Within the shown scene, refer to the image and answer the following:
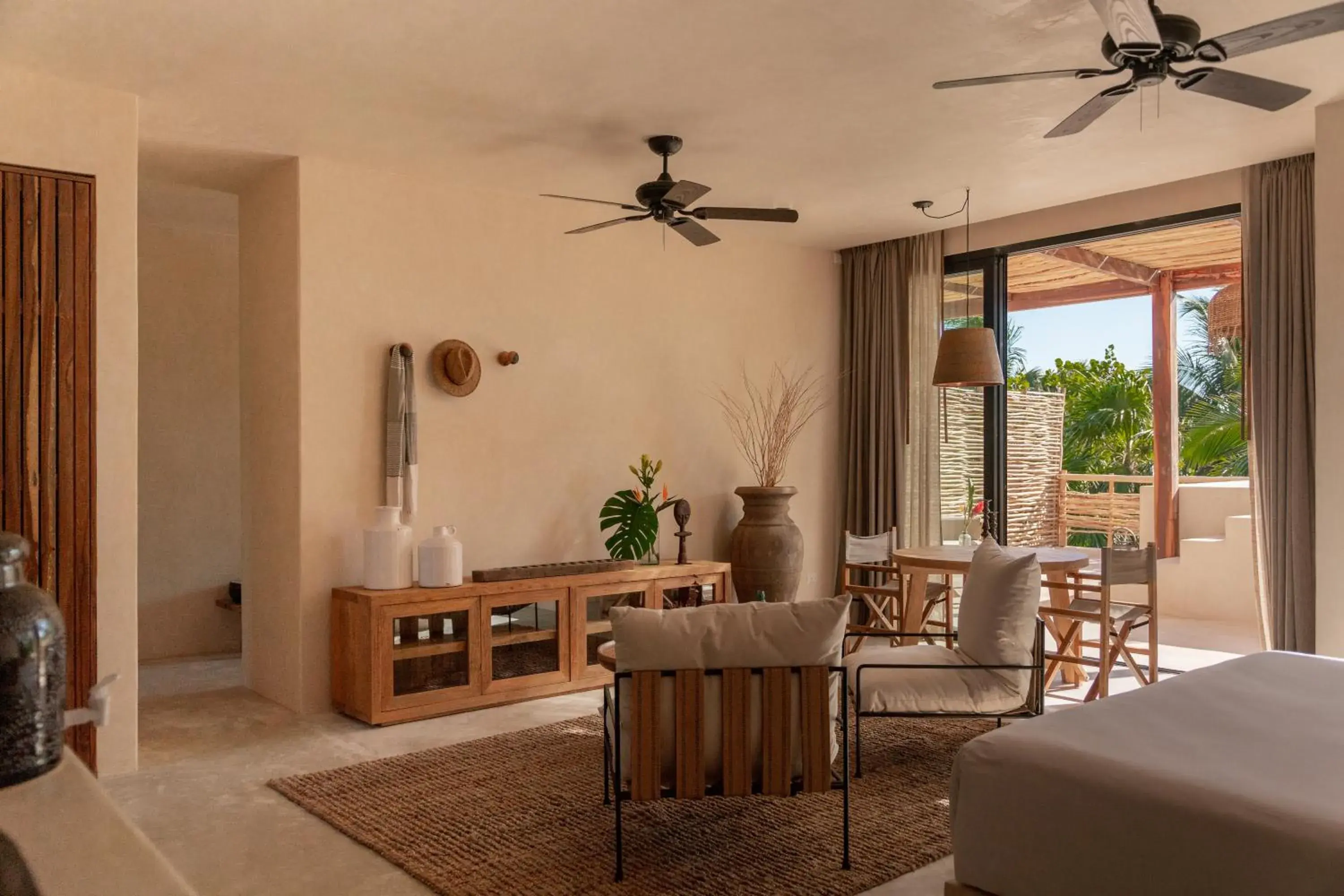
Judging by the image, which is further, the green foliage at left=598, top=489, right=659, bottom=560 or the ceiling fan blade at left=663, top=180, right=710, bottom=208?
the green foliage at left=598, top=489, right=659, bottom=560

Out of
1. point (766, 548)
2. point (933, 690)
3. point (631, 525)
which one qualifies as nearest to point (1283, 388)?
point (933, 690)

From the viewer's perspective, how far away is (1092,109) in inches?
135

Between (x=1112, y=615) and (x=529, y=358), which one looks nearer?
(x=1112, y=615)

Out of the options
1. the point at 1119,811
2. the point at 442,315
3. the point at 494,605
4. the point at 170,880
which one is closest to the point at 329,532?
the point at 494,605

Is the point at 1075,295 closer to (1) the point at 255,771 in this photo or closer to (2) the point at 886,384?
(2) the point at 886,384

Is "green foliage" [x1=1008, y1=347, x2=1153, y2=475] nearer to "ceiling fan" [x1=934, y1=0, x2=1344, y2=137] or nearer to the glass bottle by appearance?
"ceiling fan" [x1=934, y1=0, x2=1344, y2=137]

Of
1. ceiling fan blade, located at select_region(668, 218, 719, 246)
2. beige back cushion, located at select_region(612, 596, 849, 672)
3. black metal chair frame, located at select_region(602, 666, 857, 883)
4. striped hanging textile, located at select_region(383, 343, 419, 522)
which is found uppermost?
ceiling fan blade, located at select_region(668, 218, 719, 246)

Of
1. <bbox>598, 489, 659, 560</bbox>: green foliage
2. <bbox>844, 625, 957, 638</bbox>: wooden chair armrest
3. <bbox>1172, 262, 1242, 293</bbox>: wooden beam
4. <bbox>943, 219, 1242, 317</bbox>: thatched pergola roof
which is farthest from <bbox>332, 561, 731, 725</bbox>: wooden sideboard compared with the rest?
<bbox>1172, 262, 1242, 293</bbox>: wooden beam

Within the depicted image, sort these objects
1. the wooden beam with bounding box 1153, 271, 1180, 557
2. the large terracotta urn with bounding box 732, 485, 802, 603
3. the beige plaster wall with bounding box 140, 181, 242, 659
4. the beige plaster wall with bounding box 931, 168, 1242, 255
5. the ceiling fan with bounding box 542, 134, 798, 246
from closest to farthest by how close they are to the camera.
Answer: the ceiling fan with bounding box 542, 134, 798, 246, the beige plaster wall with bounding box 931, 168, 1242, 255, the large terracotta urn with bounding box 732, 485, 802, 603, the beige plaster wall with bounding box 140, 181, 242, 659, the wooden beam with bounding box 1153, 271, 1180, 557

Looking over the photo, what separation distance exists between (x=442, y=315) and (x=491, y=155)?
0.94m

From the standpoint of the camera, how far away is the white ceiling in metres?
3.41

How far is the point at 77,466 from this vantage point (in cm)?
402

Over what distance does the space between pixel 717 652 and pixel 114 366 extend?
2773 mm

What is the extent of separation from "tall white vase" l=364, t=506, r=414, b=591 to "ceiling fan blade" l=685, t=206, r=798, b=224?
2038mm
